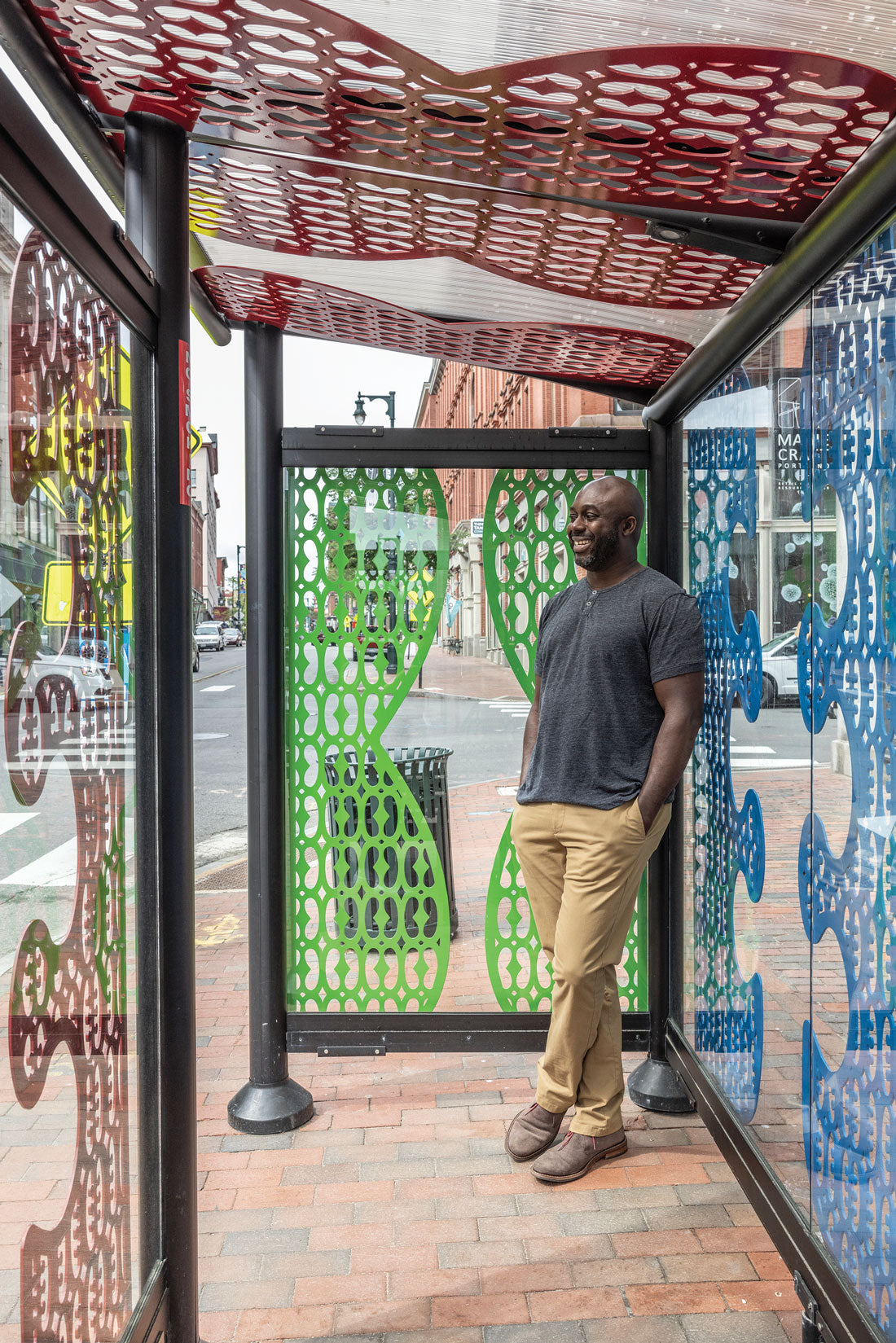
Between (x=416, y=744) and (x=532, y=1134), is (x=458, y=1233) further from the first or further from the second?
(x=416, y=744)

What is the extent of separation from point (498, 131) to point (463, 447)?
71.0 inches

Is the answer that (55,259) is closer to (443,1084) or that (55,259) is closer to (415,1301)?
(415,1301)

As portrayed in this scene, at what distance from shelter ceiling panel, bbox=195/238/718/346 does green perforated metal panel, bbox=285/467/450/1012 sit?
77 cm

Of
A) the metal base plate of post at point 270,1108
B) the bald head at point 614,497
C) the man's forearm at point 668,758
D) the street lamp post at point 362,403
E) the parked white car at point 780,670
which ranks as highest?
the street lamp post at point 362,403

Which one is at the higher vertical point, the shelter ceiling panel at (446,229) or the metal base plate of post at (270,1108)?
the shelter ceiling panel at (446,229)

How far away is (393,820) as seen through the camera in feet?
16.1

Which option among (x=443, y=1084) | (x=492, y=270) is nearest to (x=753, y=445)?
(x=492, y=270)

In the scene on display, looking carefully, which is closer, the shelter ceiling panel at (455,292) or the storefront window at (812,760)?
the storefront window at (812,760)

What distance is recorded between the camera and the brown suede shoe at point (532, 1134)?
11.3 ft

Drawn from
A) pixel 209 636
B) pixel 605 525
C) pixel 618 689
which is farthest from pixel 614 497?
pixel 209 636

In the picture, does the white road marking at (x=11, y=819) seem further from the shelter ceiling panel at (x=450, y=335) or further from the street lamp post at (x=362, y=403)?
the street lamp post at (x=362, y=403)

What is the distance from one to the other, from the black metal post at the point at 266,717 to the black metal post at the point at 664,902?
126 cm

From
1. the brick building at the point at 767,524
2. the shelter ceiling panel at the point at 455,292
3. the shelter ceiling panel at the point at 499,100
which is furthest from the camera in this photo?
the shelter ceiling panel at the point at 455,292

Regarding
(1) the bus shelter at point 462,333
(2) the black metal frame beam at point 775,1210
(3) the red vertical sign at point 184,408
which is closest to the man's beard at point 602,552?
(1) the bus shelter at point 462,333
